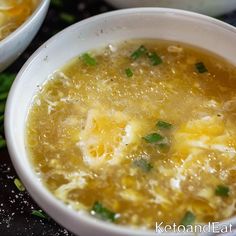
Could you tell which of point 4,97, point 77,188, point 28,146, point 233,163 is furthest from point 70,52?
point 233,163

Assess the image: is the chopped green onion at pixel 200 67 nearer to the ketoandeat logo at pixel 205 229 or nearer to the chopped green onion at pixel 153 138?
the chopped green onion at pixel 153 138

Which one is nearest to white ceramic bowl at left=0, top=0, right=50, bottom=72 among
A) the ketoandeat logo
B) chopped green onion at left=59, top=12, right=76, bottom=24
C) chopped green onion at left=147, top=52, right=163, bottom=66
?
chopped green onion at left=59, top=12, right=76, bottom=24

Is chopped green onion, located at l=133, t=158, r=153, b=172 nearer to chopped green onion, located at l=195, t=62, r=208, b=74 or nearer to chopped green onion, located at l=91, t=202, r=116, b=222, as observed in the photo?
chopped green onion, located at l=91, t=202, r=116, b=222

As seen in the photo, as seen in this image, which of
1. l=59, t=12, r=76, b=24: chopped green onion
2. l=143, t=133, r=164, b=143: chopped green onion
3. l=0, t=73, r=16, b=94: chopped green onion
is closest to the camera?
l=143, t=133, r=164, b=143: chopped green onion

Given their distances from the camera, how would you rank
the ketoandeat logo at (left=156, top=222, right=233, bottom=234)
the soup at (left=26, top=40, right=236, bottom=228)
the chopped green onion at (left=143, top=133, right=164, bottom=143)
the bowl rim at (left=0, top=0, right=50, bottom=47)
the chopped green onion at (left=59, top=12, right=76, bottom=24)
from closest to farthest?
the ketoandeat logo at (left=156, top=222, right=233, bottom=234), the soup at (left=26, top=40, right=236, bottom=228), the chopped green onion at (left=143, top=133, right=164, bottom=143), the bowl rim at (left=0, top=0, right=50, bottom=47), the chopped green onion at (left=59, top=12, right=76, bottom=24)

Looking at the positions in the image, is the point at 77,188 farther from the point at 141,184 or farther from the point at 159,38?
the point at 159,38

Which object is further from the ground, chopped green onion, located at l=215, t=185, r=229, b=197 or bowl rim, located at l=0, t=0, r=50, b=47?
bowl rim, located at l=0, t=0, r=50, b=47
